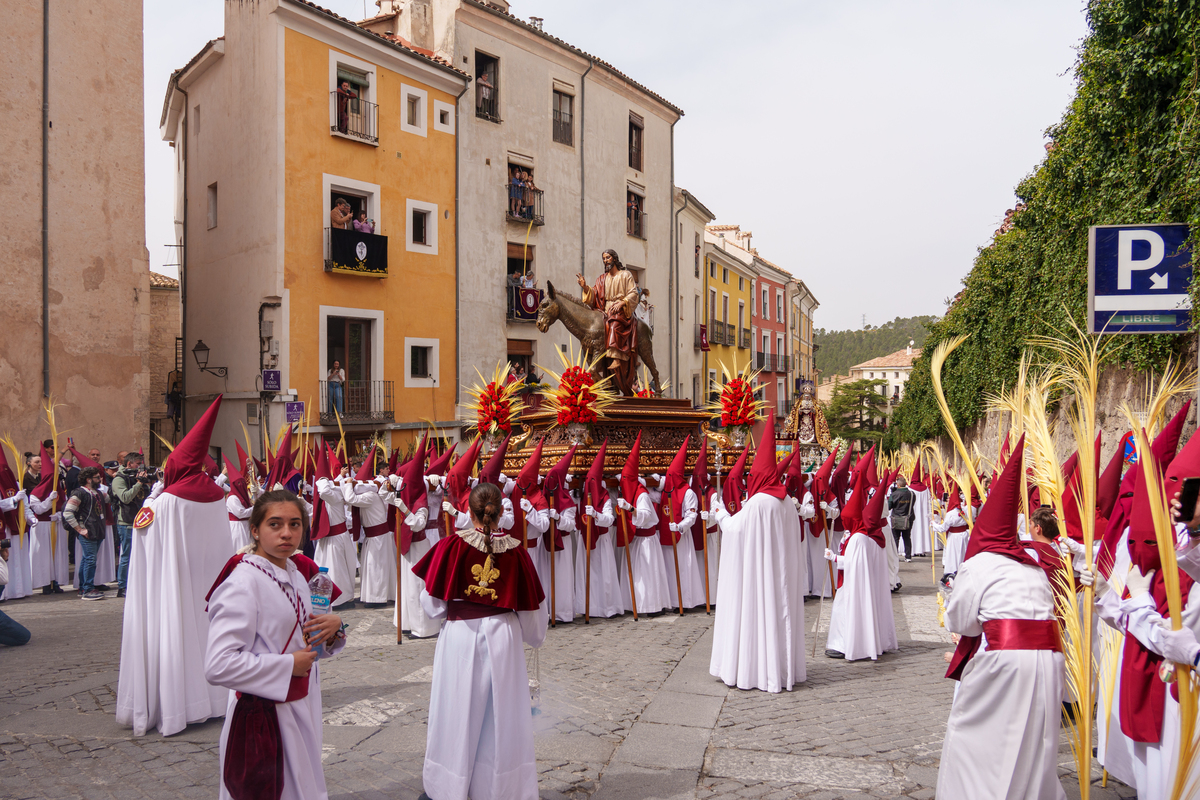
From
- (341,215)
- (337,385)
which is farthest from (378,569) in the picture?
(341,215)

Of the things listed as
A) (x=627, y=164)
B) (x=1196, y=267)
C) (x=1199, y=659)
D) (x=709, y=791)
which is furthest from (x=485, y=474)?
(x=627, y=164)

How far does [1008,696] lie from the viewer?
433 cm

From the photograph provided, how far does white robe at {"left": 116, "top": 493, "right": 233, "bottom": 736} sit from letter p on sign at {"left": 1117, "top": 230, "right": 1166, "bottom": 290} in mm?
7343

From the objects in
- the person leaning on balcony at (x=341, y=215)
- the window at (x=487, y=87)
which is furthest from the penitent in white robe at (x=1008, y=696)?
the window at (x=487, y=87)

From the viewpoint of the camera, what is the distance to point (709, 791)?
5133 millimetres

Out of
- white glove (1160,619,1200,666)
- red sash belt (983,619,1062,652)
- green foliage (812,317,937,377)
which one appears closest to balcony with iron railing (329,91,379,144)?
red sash belt (983,619,1062,652)

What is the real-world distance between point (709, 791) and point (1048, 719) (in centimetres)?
192

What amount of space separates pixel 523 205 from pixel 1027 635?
23.9m

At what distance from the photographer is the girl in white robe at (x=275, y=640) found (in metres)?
3.31

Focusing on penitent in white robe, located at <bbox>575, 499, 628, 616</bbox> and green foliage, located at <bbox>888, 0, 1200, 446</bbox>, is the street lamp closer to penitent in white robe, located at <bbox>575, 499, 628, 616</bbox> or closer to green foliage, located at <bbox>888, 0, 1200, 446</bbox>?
penitent in white robe, located at <bbox>575, 499, 628, 616</bbox>

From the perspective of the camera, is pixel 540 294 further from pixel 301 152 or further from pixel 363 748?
pixel 363 748

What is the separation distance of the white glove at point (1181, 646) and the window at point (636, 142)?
29.7 m

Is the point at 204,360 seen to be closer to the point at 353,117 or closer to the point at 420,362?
the point at 420,362

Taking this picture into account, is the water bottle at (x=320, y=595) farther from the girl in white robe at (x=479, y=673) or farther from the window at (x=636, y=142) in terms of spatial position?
the window at (x=636, y=142)
